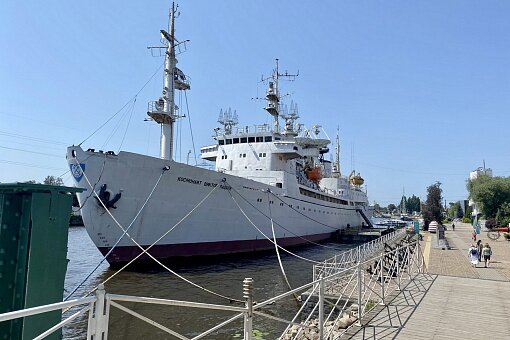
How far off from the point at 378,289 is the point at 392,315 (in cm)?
404

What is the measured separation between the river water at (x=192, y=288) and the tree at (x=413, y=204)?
541ft

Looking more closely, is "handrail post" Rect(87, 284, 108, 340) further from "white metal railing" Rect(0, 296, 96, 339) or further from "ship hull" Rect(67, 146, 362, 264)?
"ship hull" Rect(67, 146, 362, 264)

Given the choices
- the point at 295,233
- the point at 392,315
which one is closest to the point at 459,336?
the point at 392,315

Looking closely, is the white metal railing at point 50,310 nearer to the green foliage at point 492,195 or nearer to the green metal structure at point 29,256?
the green metal structure at point 29,256

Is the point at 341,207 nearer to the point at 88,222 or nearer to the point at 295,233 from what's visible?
the point at 295,233

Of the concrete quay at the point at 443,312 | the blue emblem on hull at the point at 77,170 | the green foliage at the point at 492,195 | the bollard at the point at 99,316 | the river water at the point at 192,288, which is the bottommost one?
the river water at the point at 192,288

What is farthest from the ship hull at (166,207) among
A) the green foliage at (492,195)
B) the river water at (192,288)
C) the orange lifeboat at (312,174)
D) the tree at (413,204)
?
the tree at (413,204)

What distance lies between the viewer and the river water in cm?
940

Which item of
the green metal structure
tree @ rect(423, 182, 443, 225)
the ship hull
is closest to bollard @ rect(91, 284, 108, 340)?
the green metal structure

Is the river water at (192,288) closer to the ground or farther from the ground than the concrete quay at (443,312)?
closer to the ground

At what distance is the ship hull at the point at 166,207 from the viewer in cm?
1545

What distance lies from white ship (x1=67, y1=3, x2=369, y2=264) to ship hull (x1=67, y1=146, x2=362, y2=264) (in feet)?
0.14

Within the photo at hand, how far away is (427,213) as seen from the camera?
53000 mm

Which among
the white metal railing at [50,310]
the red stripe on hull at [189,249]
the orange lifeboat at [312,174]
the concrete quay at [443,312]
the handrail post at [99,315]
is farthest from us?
the orange lifeboat at [312,174]
